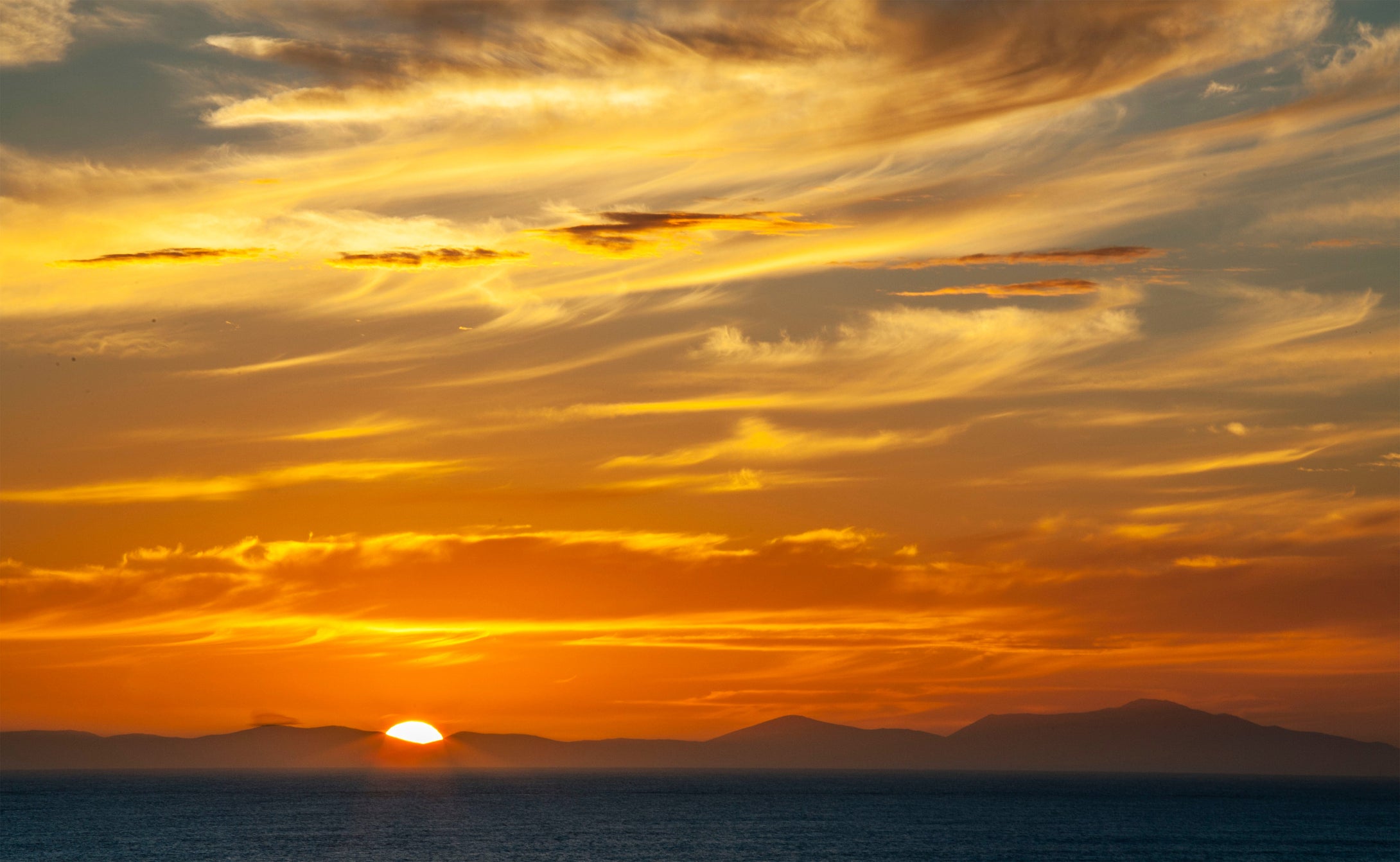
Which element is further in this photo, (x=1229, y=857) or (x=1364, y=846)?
(x=1364, y=846)

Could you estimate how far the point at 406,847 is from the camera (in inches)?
7003

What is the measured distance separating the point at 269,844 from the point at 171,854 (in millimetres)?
15687

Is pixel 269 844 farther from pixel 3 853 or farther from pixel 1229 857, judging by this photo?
pixel 1229 857

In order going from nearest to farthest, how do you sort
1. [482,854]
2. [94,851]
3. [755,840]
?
1. [482,854]
2. [94,851]
3. [755,840]

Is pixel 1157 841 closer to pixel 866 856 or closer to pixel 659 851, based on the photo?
pixel 866 856

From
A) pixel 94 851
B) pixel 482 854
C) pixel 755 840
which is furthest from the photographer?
pixel 755 840

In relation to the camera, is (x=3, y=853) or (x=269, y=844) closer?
(x=3, y=853)

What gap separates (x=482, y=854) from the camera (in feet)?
551

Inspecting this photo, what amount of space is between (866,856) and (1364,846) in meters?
82.5

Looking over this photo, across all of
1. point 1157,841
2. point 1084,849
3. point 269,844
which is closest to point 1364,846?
point 1157,841

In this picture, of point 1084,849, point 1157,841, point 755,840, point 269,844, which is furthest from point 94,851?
point 1157,841

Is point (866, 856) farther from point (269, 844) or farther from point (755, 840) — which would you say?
point (269, 844)

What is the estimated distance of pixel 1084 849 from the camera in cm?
18375

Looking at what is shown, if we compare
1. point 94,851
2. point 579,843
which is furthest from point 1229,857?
point 94,851
